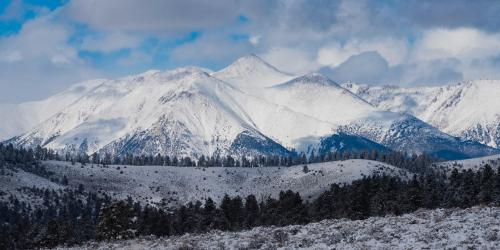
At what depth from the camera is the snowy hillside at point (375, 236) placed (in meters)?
36.5

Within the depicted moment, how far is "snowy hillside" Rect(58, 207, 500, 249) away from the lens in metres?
36.5

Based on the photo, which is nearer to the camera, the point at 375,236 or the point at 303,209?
the point at 375,236

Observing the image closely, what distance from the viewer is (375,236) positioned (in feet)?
131

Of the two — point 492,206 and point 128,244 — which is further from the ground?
point 492,206

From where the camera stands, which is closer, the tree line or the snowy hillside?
the snowy hillside

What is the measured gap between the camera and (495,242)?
34.7 m

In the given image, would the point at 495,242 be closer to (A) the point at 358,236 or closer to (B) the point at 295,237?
(A) the point at 358,236

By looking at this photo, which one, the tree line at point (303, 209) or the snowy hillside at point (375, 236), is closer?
the snowy hillside at point (375, 236)

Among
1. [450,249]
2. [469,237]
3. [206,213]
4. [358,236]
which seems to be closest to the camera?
[450,249]

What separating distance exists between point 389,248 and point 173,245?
1524 centimetres

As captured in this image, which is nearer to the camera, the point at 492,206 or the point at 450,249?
the point at 450,249

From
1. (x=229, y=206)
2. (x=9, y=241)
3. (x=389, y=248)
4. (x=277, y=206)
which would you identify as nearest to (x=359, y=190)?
(x=277, y=206)

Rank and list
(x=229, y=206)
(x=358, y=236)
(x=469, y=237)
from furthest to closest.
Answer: (x=229, y=206), (x=358, y=236), (x=469, y=237)

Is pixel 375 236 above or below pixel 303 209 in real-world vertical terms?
above
